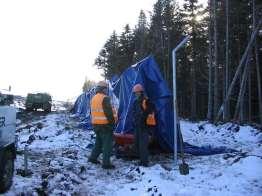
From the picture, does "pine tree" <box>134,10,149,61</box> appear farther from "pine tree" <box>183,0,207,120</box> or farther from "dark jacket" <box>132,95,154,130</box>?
"dark jacket" <box>132,95,154,130</box>

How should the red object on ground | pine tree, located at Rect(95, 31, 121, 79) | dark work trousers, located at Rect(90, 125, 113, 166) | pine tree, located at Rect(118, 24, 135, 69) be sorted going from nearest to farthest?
dark work trousers, located at Rect(90, 125, 113, 166), the red object on ground, pine tree, located at Rect(118, 24, 135, 69), pine tree, located at Rect(95, 31, 121, 79)

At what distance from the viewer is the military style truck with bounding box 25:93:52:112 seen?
38.2 meters

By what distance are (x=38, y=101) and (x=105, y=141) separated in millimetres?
28233

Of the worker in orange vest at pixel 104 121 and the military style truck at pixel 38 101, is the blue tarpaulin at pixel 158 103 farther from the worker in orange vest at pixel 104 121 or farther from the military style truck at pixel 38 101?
the military style truck at pixel 38 101

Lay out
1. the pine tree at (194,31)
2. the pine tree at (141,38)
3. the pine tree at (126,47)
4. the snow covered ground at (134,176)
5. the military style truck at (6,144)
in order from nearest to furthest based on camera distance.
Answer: the military style truck at (6,144), the snow covered ground at (134,176), the pine tree at (194,31), the pine tree at (141,38), the pine tree at (126,47)

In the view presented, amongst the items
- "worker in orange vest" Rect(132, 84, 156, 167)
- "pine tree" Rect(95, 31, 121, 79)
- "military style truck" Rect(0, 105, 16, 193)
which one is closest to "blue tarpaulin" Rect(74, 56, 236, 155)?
"worker in orange vest" Rect(132, 84, 156, 167)

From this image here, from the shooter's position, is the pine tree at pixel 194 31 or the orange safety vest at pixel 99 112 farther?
the pine tree at pixel 194 31

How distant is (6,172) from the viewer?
7.84 m

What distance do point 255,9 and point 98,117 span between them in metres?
21.4

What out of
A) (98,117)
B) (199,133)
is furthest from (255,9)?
(98,117)

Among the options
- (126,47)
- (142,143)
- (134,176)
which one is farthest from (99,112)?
(126,47)

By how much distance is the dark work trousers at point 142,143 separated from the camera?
36.0 ft

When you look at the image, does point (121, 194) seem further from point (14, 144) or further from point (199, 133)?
point (199, 133)

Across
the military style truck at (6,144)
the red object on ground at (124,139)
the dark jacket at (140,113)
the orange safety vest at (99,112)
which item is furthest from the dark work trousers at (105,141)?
the military style truck at (6,144)
